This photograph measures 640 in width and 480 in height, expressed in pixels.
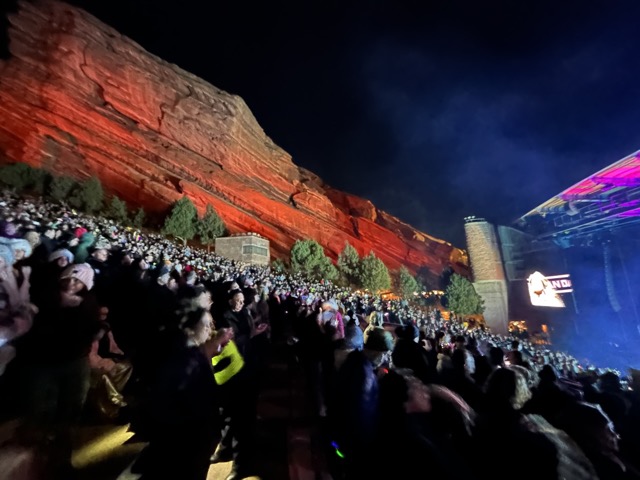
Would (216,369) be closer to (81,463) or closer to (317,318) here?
(81,463)

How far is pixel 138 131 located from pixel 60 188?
48.3 ft

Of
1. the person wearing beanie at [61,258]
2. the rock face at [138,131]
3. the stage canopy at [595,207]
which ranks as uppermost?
the rock face at [138,131]

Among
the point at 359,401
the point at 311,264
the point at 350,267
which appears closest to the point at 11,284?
the point at 359,401

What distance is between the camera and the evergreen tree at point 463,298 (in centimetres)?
3878

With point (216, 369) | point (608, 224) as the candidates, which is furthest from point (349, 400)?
point (608, 224)

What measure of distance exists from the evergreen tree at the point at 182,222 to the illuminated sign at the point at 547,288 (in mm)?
40937

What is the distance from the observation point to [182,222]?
40625 mm

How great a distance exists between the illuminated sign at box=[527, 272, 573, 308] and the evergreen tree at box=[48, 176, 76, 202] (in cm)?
5277

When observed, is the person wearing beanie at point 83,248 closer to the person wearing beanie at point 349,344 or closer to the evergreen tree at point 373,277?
the person wearing beanie at point 349,344

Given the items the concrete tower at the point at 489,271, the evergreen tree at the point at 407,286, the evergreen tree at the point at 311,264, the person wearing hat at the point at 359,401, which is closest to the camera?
the person wearing hat at the point at 359,401

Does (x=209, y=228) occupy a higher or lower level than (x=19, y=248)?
higher

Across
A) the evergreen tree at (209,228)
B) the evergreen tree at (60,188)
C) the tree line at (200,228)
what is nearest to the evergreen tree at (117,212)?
the tree line at (200,228)

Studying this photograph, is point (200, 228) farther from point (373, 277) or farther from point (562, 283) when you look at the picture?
point (562, 283)

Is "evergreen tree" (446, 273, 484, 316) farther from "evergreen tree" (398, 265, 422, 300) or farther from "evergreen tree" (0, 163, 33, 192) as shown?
"evergreen tree" (0, 163, 33, 192)
